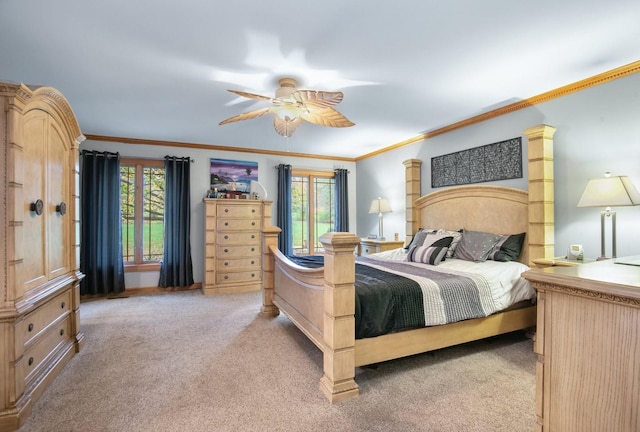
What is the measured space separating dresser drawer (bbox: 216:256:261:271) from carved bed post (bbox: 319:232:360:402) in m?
3.20

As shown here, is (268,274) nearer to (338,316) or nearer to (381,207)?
(338,316)

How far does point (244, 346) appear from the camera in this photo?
2.81m

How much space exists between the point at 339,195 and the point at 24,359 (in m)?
4.99

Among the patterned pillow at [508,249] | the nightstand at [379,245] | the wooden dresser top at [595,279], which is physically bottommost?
the nightstand at [379,245]

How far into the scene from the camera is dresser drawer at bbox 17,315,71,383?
193 centimetres

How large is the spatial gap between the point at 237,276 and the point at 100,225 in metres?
2.12

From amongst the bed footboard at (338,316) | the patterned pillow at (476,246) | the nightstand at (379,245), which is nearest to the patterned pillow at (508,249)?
the patterned pillow at (476,246)

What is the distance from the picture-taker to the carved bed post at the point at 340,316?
1.96 metres

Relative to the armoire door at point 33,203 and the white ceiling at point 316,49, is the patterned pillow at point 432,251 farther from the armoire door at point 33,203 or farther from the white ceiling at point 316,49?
the armoire door at point 33,203

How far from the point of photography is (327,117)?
2926mm

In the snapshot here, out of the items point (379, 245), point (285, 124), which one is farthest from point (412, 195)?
point (285, 124)

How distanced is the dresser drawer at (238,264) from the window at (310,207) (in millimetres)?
1047

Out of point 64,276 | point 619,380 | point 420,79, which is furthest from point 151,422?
point 420,79

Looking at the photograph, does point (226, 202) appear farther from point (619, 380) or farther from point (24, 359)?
point (619, 380)
